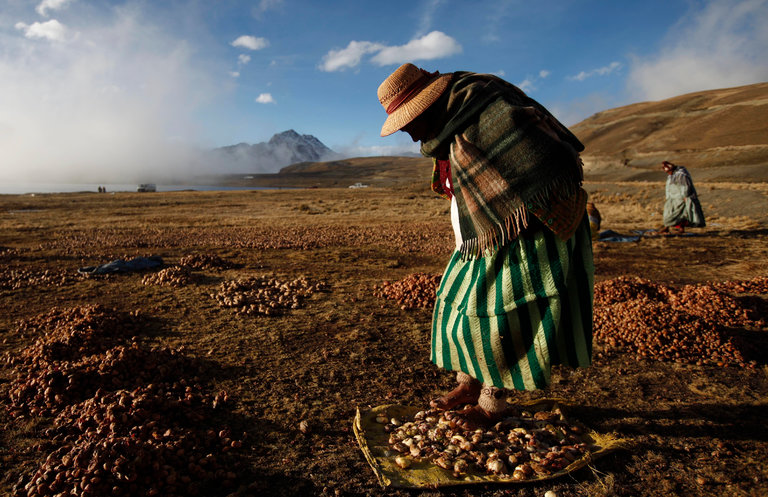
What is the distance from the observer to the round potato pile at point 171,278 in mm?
6312

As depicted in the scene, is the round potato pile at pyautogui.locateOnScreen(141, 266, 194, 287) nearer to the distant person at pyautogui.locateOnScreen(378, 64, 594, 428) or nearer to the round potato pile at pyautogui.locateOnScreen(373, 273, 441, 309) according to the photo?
the round potato pile at pyautogui.locateOnScreen(373, 273, 441, 309)

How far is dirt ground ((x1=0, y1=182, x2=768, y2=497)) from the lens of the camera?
2295 mm

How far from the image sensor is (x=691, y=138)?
1960 inches

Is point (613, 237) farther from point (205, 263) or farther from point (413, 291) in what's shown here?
point (205, 263)

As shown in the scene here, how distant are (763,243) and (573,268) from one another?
392 inches

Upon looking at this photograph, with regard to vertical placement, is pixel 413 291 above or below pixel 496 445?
above

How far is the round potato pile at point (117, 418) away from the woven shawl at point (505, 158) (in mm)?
1927

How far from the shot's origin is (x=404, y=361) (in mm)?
3777

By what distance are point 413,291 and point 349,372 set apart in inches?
79.5

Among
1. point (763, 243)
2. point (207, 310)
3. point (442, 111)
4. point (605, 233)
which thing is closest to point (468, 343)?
point (442, 111)

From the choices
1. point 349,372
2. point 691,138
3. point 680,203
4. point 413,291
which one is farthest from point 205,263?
point 691,138

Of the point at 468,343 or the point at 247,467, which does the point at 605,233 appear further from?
the point at 247,467

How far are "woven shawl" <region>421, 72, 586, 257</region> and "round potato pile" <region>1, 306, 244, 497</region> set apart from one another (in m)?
1.93

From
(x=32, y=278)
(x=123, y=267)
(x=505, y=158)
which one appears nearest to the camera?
(x=505, y=158)
